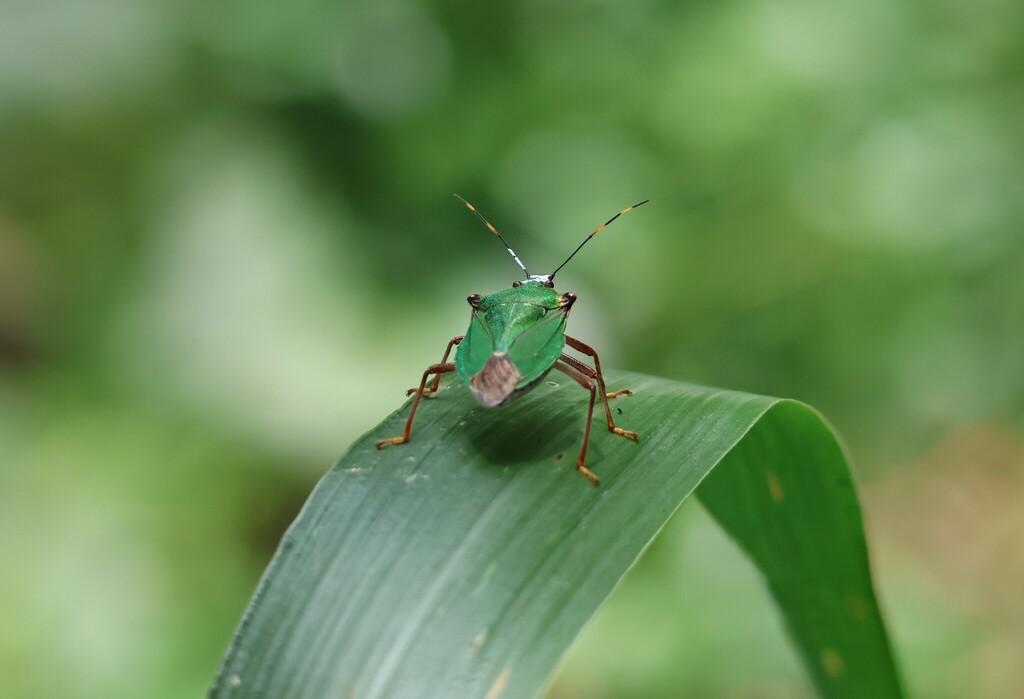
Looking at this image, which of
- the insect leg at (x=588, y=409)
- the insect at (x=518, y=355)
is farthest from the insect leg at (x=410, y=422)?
the insect leg at (x=588, y=409)

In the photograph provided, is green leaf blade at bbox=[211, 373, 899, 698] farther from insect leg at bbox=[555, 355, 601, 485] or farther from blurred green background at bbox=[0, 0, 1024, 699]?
blurred green background at bbox=[0, 0, 1024, 699]

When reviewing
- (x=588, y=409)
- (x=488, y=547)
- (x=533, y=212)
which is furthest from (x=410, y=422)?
(x=533, y=212)

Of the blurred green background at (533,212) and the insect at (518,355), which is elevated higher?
the blurred green background at (533,212)

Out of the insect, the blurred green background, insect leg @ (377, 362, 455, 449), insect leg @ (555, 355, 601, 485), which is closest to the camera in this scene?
insect leg @ (555, 355, 601, 485)

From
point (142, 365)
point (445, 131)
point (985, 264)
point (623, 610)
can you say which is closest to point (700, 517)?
point (623, 610)

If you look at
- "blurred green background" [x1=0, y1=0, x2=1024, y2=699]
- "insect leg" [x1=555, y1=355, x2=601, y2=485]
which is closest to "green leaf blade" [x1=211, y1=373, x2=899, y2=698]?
"insect leg" [x1=555, y1=355, x2=601, y2=485]

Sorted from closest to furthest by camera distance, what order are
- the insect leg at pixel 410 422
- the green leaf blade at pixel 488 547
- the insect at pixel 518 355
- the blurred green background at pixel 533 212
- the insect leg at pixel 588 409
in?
the green leaf blade at pixel 488 547, the insect leg at pixel 588 409, the insect leg at pixel 410 422, the insect at pixel 518 355, the blurred green background at pixel 533 212

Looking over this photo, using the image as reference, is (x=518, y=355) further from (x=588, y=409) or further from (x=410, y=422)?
(x=410, y=422)

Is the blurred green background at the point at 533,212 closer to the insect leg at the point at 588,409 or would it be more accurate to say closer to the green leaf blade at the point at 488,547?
the insect leg at the point at 588,409
